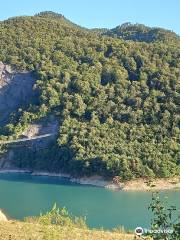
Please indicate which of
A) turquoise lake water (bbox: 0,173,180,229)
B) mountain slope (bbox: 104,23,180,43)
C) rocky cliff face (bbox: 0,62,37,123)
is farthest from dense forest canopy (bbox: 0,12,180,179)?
mountain slope (bbox: 104,23,180,43)

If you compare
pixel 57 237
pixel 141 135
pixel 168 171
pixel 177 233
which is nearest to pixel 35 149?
pixel 141 135

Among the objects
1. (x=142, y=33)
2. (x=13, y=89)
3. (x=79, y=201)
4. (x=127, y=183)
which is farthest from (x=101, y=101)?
(x=142, y=33)

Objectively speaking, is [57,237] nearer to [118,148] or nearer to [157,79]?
[118,148]

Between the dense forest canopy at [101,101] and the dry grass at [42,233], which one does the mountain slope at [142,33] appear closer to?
Answer: the dense forest canopy at [101,101]

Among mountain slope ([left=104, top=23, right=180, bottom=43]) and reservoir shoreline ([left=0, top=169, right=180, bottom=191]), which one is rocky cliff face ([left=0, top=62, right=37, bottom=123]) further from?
mountain slope ([left=104, top=23, right=180, bottom=43])

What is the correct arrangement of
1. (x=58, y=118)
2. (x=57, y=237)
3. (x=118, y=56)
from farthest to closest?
(x=118, y=56) < (x=58, y=118) < (x=57, y=237)

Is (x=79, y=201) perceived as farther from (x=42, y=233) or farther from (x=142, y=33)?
(x=142, y=33)
